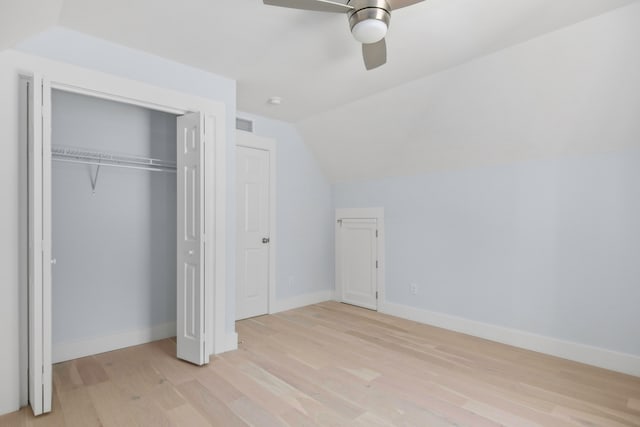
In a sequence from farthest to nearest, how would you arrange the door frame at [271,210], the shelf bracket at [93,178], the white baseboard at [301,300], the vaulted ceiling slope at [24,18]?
1. the white baseboard at [301,300]
2. the door frame at [271,210]
3. the shelf bracket at [93,178]
4. the vaulted ceiling slope at [24,18]

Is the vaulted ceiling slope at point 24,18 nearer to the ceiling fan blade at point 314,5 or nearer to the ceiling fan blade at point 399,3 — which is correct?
the ceiling fan blade at point 314,5

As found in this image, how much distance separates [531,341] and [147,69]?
396 centimetres

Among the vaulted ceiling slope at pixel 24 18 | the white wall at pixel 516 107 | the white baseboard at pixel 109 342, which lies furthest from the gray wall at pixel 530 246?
the vaulted ceiling slope at pixel 24 18

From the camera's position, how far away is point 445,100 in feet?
10.4

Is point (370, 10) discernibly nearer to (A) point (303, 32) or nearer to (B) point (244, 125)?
(A) point (303, 32)

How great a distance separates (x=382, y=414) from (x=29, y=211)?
2.47 meters

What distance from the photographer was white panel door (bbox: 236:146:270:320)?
402 cm

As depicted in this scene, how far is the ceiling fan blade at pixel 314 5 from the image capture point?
5.79 ft

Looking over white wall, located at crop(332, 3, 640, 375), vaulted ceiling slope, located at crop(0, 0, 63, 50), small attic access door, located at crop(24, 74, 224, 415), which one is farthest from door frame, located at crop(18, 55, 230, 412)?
white wall, located at crop(332, 3, 640, 375)

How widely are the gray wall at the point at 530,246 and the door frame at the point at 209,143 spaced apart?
212 centimetres

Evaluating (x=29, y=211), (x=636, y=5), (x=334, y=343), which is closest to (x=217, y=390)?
(x=334, y=343)

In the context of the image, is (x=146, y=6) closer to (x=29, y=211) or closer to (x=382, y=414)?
(x=29, y=211)

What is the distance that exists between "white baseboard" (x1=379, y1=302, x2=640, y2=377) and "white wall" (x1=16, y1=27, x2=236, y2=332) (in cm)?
209

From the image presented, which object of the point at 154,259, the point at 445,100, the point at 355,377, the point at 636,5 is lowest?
the point at 355,377
